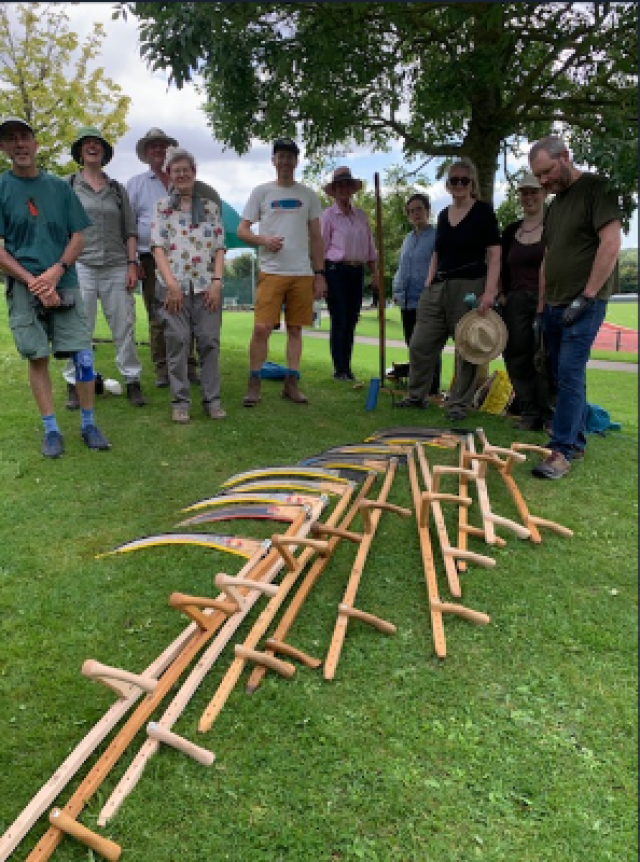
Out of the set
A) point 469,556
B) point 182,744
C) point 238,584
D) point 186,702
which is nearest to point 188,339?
point 469,556

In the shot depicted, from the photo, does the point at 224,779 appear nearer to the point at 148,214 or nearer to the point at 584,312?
the point at 584,312

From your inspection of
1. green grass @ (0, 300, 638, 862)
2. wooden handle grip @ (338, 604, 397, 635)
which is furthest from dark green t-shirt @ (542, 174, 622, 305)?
wooden handle grip @ (338, 604, 397, 635)

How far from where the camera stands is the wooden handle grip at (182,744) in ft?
6.73

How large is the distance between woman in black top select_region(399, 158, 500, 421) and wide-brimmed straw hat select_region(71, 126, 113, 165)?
9.47 feet

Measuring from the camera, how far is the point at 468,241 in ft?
18.4

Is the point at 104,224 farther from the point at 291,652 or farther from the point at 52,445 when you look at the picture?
the point at 291,652

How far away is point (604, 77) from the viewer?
5648 mm

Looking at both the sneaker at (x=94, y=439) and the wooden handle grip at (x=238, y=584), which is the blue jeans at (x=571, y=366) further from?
the sneaker at (x=94, y=439)

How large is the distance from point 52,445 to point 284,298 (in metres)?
2.46

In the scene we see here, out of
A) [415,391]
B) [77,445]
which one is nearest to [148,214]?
[77,445]

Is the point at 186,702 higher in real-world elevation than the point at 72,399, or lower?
lower

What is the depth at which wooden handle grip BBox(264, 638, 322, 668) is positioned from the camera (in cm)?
250

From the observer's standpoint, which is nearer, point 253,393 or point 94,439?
point 94,439

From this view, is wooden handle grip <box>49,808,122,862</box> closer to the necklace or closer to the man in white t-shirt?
the man in white t-shirt
